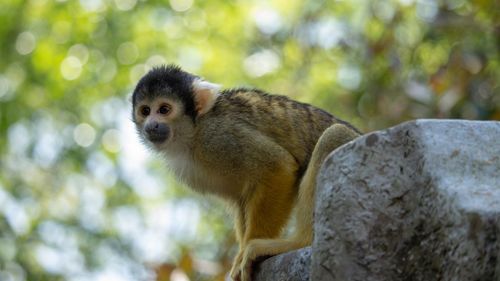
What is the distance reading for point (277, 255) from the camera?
13.9 feet

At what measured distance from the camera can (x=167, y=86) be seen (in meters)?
6.00

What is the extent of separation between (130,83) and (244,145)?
836cm

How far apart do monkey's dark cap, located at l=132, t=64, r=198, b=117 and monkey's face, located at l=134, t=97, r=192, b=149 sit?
4 centimetres

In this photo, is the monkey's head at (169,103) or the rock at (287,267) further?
the monkey's head at (169,103)

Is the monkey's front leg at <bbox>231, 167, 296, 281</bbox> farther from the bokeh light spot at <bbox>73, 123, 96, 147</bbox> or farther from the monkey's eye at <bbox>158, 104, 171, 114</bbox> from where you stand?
the bokeh light spot at <bbox>73, 123, 96, 147</bbox>

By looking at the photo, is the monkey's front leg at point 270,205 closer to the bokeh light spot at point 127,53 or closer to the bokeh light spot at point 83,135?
the bokeh light spot at point 83,135

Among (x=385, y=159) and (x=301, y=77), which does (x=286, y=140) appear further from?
(x=301, y=77)

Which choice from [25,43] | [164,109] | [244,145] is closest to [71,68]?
[25,43]

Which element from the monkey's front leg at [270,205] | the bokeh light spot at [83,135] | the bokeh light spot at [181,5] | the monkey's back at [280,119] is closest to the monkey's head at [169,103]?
the monkey's back at [280,119]

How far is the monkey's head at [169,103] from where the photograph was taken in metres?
5.80

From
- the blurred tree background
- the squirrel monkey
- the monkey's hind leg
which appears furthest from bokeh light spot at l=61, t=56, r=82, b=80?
the monkey's hind leg

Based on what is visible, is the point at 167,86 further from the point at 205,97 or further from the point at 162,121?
the point at 205,97

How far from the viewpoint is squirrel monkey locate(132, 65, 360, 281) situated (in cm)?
454

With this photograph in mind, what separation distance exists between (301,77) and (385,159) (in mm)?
8086
